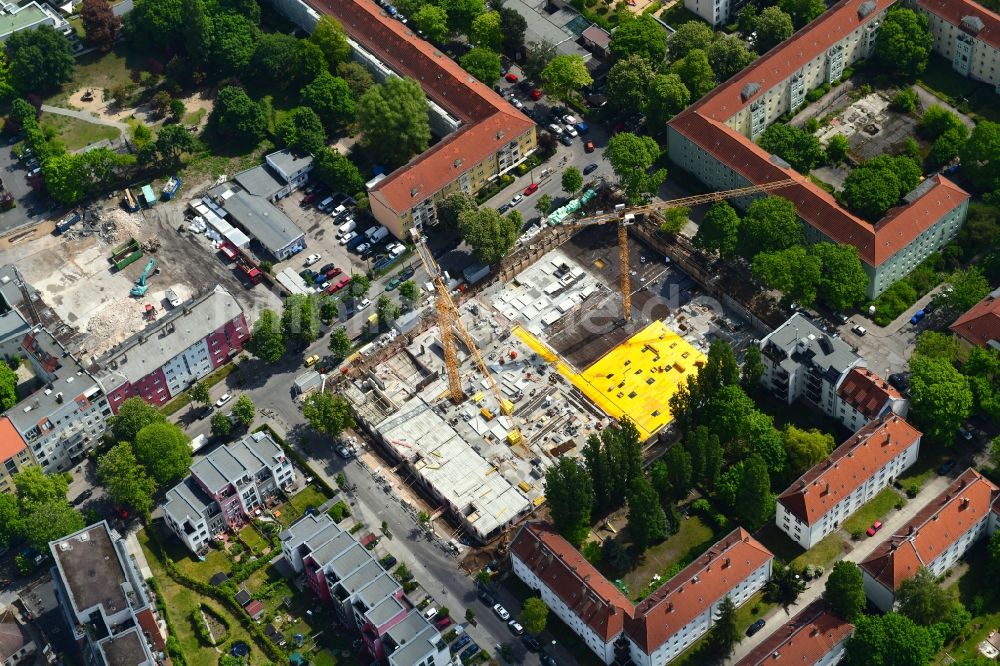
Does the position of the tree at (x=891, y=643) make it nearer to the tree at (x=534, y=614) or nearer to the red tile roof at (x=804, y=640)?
the red tile roof at (x=804, y=640)

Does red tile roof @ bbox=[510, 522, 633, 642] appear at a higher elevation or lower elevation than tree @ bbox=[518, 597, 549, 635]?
higher

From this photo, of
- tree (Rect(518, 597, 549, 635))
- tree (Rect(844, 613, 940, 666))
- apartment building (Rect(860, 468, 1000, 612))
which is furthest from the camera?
tree (Rect(518, 597, 549, 635))

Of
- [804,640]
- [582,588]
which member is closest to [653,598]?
[582,588]

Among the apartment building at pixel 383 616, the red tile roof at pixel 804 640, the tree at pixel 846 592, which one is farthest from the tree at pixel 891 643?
the apartment building at pixel 383 616

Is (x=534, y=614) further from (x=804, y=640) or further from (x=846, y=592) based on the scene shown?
(x=846, y=592)

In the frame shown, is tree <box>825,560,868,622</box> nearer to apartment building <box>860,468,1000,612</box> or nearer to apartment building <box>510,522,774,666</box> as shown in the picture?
apartment building <box>860,468,1000,612</box>

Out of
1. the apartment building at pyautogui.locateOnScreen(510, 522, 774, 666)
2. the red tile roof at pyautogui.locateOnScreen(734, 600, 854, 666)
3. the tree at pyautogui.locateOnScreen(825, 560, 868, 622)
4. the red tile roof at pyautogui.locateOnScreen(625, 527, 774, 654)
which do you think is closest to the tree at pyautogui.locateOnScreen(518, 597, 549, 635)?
the apartment building at pyautogui.locateOnScreen(510, 522, 774, 666)
